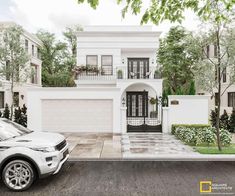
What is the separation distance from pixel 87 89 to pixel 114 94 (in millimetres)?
1866

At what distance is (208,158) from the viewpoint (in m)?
9.79

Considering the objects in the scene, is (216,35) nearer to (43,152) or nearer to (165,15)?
(165,15)

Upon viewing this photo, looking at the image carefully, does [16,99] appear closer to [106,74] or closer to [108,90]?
[106,74]

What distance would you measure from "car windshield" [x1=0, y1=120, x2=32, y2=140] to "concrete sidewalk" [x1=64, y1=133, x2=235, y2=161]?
8.79 ft

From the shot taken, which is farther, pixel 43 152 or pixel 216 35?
pixel 216 35

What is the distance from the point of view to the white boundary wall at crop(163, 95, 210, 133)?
16.3 meters

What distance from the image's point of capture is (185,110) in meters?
16.4

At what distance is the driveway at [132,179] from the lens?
615 centimetres

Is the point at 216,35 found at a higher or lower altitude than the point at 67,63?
lower

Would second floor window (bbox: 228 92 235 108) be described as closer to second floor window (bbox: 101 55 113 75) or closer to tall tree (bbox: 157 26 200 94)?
tall tree (bbox: 157 26 200 94)

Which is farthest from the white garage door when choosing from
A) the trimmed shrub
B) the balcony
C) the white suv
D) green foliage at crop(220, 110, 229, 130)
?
the white suv

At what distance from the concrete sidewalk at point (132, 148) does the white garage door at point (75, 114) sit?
108 centimetres

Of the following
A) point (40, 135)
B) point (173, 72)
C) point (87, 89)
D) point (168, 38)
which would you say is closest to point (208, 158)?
point (40, 135)

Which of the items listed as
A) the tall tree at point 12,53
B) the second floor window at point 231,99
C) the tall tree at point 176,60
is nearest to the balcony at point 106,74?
the tall tree at point 12,53
